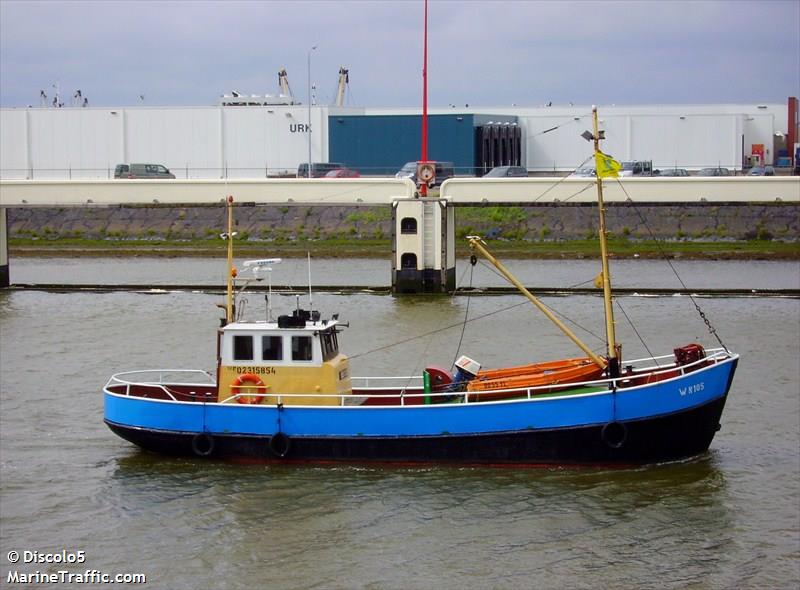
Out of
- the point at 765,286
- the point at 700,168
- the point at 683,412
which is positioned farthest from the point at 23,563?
the point at 700,168

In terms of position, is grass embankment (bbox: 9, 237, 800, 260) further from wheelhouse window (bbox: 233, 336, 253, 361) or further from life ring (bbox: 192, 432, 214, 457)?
life ring (bbox: 192, 432, 214, 457)

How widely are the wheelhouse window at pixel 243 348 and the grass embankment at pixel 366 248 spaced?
41.3 metres

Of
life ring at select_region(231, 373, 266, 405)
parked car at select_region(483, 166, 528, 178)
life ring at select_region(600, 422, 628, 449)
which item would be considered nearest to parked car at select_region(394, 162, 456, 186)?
parked car at select_region(483, 166, 528, 178)

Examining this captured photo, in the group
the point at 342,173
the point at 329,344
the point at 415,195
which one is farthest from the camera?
the point at 342,173

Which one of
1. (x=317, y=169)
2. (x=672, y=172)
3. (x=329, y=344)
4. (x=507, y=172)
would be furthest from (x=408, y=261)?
(x=672, y=172)

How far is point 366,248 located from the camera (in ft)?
227

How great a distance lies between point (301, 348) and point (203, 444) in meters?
2.46

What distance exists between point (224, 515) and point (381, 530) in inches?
103

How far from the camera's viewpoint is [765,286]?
4997cm

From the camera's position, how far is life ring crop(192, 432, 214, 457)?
2339cm

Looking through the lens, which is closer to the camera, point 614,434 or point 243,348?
point 614,434

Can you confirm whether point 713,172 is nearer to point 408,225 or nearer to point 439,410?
point 408,225

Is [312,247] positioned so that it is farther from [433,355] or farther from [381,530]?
[381,530]

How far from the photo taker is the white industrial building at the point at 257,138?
242ft
